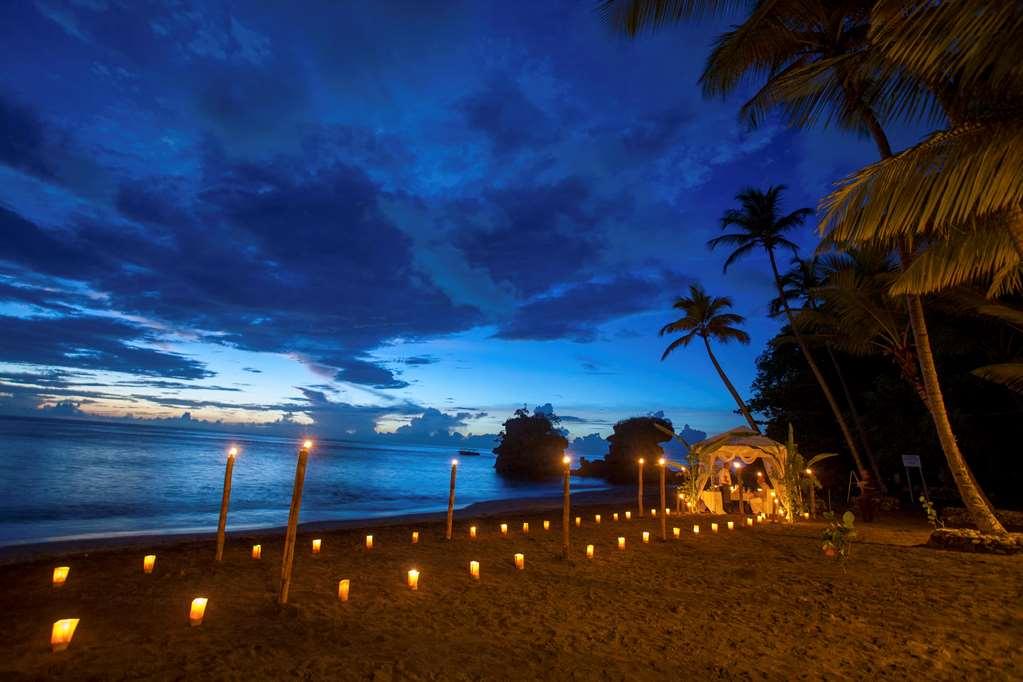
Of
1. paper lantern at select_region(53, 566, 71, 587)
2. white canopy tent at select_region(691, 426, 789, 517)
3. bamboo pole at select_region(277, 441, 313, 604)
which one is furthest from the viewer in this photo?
white canopy tent at select_region(691, 426, 789, 517)

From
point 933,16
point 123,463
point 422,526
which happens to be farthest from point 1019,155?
point 123,463

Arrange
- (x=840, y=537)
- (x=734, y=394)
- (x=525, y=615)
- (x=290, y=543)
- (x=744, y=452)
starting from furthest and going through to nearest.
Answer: (x=734, y=394), (x=744, y=452), (x=840, y=537), (x=290, y=543), (x=525, y=615)

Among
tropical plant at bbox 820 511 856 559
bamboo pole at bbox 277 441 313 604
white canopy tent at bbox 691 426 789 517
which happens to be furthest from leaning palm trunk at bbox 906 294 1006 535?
bamboo pole at bbox 277 441 313 604

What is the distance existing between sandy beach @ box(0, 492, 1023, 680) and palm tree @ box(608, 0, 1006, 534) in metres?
3.64

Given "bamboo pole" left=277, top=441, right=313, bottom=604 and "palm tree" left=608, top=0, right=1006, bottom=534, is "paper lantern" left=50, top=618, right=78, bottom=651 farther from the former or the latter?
"palm tree" left=608, top=0, right=1006, bottom=534

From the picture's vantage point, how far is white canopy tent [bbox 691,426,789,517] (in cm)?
1358

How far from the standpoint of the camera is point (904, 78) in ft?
18.1

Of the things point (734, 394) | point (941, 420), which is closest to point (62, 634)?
point (941, 420)

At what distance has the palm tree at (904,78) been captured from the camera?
136 inches

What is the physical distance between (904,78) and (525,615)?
7.05m

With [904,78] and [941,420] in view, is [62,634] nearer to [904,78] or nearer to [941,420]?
[904,78]

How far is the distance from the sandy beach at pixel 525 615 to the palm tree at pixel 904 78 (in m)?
3.64

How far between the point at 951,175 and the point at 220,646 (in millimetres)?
6871

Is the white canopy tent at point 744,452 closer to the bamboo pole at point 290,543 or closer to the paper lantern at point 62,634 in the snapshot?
the bamboo pole at point 290,543
